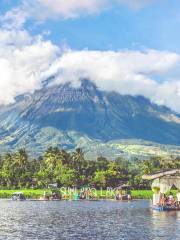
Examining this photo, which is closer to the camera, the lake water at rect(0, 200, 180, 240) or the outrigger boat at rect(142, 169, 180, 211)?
the lake water at rect(0, 200, 180, 240)

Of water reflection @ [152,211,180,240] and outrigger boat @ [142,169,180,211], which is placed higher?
outrigger boat @ [142,169,180,211]

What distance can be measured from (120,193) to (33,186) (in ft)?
120

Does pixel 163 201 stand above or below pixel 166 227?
above

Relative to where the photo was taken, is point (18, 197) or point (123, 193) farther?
point (123, 193)

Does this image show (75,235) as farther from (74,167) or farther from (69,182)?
(74,167)

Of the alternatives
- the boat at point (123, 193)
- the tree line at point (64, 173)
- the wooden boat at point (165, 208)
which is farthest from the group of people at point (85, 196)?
the wooden boat at point (165, 208)

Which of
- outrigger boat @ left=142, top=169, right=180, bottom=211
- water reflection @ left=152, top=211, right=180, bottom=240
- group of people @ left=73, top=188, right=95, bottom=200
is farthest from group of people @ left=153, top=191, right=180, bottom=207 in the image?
group of people @ left=73, top=188, right=95, bottom=200

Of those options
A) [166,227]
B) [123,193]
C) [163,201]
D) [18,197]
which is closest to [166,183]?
[163,201]

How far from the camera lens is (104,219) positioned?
71.0 meters

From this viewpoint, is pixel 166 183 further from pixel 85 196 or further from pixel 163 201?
pixel 85 196

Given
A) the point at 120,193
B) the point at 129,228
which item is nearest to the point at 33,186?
the point at 120,193

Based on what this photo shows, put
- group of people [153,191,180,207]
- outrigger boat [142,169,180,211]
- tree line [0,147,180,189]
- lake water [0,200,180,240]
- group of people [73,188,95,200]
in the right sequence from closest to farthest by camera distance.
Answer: lake water [0,200,180,240], group of people [153,191,180,207], outrigger boat [142,169,180,211], group of people [73,188,95,200], tree line [0,147,180,189]

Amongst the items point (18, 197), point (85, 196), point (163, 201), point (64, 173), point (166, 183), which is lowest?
point (163, 201)

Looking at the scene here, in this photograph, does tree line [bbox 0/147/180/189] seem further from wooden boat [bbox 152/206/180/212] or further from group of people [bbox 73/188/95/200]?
wooden boat [bbox 152/206/180/212]
